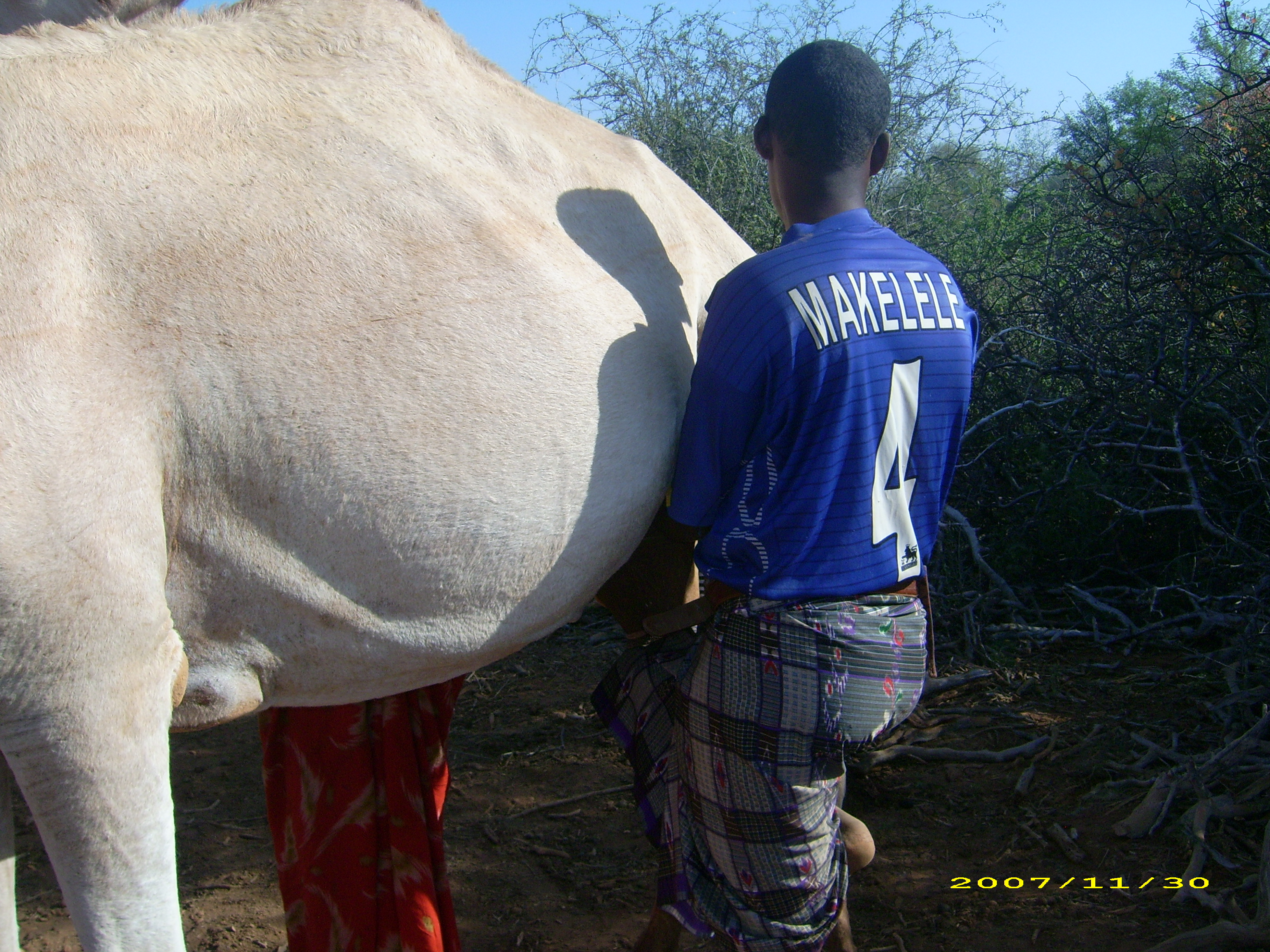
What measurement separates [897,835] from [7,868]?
2305 mm

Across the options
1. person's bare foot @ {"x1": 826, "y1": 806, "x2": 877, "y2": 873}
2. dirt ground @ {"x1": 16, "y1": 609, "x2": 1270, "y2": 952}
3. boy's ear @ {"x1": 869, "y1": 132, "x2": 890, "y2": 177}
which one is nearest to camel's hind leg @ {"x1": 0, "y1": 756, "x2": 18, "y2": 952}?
dirt ground @ {"x1": 16, "y1": 609, "x2": 1270, "y2": 952}

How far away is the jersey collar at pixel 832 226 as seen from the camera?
1.70 m

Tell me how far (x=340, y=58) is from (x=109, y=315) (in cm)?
65

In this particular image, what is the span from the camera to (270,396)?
1.38 m

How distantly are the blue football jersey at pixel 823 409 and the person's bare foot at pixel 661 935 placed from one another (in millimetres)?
937

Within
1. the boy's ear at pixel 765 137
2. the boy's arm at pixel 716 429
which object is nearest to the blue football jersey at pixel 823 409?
the boy's arm at pixel 716 429

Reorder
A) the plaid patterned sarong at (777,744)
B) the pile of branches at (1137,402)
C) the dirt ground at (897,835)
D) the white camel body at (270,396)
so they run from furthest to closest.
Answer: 1. the pile of branches at (1137,402)
2. the dirt ground at (897,835)
3. the plaid patterned sarong at (777,744)
4. the white camel body at (270,396)

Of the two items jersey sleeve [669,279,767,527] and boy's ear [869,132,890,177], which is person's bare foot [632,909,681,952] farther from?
boy's ear [869,132,890,177]

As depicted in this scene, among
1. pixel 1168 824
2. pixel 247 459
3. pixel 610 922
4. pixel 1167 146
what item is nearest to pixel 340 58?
pixel 247 459

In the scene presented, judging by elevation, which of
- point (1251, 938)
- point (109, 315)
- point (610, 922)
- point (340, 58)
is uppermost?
point (340, 58)

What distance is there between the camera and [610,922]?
2.68m

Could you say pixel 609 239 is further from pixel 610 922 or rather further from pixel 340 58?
pixel 610 922
